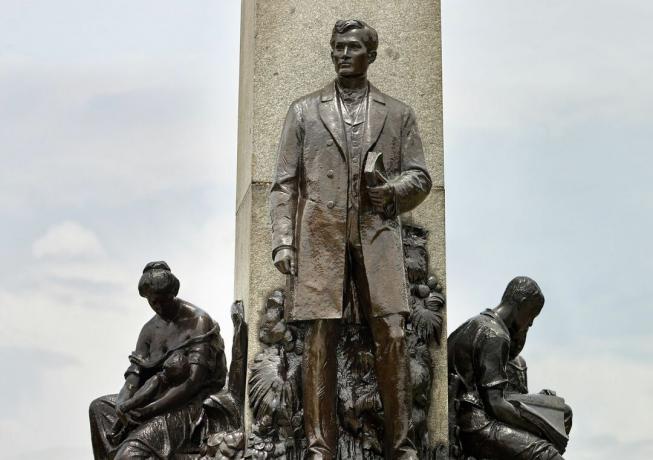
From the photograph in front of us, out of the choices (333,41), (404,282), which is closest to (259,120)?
(333,41)

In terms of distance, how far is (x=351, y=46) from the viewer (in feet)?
35.5

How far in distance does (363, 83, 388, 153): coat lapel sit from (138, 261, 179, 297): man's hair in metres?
1.91

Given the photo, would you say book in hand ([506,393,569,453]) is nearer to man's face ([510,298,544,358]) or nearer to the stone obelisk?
man's face ([510,298,544,358])

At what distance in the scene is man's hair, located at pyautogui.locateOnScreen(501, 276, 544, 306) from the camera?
39.0ft

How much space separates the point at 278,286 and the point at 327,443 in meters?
1.34

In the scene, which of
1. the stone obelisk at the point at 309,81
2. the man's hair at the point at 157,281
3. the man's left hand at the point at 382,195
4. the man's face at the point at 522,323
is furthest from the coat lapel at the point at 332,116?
the man's face at the point at 522,323

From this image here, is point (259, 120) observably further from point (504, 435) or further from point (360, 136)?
point (504, 435)

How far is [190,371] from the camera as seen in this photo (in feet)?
38.1

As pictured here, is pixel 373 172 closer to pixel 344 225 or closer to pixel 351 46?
pixel 344 225

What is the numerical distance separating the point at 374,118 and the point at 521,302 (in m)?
1.97

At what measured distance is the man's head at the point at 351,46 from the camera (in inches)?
426

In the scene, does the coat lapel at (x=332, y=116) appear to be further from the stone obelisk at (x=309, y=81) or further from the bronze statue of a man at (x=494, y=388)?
the bronze statue of a man at (x=494, y=388)

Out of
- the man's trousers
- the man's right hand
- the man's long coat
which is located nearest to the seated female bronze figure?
the man's long coat

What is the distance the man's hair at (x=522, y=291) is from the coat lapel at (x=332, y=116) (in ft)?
6.41
